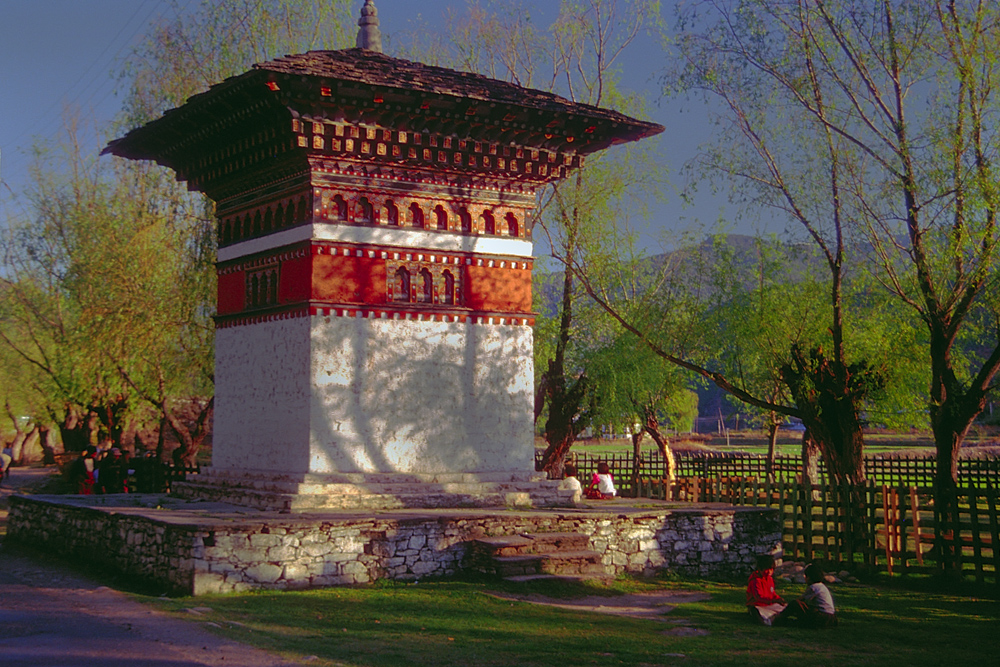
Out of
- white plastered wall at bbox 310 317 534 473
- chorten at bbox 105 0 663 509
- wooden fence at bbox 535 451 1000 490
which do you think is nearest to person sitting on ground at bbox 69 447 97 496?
chorten at bbox 105 0 663 509

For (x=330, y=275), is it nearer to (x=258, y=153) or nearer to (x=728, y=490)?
(x=258, y=153)

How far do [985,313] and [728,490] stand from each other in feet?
20.8

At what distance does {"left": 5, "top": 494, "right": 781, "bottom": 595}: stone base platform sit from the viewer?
11.5 m

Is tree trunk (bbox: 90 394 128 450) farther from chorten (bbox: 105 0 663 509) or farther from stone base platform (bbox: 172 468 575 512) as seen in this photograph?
chorten (bbox: 105 0 663 509)

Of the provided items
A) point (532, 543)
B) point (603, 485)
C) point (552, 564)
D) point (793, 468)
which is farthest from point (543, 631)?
point (793, 468)

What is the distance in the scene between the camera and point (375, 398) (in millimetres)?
14750

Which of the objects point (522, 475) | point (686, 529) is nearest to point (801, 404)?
point (686, 529)

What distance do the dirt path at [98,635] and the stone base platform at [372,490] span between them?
2835 millimetres

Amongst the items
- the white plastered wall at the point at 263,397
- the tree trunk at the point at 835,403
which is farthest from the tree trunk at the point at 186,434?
the tree trunk at the point at 835,403

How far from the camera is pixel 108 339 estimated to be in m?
23.1

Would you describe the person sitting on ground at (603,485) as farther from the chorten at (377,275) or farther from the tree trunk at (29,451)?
the tree trunk at (29,451)

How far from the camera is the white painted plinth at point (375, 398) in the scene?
14.4 m

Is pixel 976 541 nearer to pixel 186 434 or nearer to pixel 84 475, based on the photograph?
pixel 84 475

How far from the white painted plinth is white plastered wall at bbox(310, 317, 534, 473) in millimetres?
16
